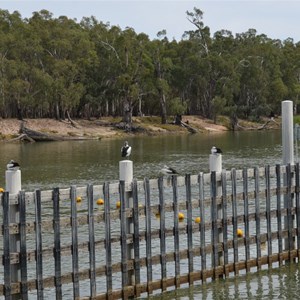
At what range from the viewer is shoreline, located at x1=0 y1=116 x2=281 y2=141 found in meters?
107

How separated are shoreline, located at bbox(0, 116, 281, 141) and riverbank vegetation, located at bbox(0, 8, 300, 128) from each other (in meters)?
2.58

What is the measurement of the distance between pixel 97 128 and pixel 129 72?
14261 mm

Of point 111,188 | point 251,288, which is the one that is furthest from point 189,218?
point 251,288

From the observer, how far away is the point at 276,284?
18906 millimetres

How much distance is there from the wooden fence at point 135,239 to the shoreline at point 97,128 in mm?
83397

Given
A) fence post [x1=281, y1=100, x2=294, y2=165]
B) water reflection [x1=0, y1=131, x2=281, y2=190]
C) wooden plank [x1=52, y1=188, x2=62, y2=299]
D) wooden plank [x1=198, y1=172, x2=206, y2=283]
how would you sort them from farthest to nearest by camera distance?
water reflection [x1=0, y1=131, x2=281, y2=190] → fence post [x1=281, y1=100, x2=294, y2=165] → wooden plank [x1=198, y1=172, x2=206, y2=283] → wooden plank [x1=52, y1=188, x2=62, y2=299]

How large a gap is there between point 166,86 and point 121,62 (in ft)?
32.4

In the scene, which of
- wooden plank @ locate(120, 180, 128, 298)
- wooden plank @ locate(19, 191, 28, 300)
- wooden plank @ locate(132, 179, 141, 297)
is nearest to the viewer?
wooden plank @ locate(19, 191, 28, 300)

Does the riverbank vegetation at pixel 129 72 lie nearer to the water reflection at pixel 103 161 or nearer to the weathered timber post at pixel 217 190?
the water reflection at pixel 103 161

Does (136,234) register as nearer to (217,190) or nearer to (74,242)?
(74,242)

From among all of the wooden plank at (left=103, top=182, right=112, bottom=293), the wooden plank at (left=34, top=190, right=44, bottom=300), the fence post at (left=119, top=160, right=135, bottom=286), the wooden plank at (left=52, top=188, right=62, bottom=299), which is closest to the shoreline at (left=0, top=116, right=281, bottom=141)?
the fence post at (left=119, top=160, right=135, bottom=286)

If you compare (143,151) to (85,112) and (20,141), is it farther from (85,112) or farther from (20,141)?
(85,112)

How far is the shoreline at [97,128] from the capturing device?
106625 mm

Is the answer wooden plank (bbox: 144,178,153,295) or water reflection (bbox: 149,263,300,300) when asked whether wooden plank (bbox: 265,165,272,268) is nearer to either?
water reflection (bbox: 149,263,300,300)
